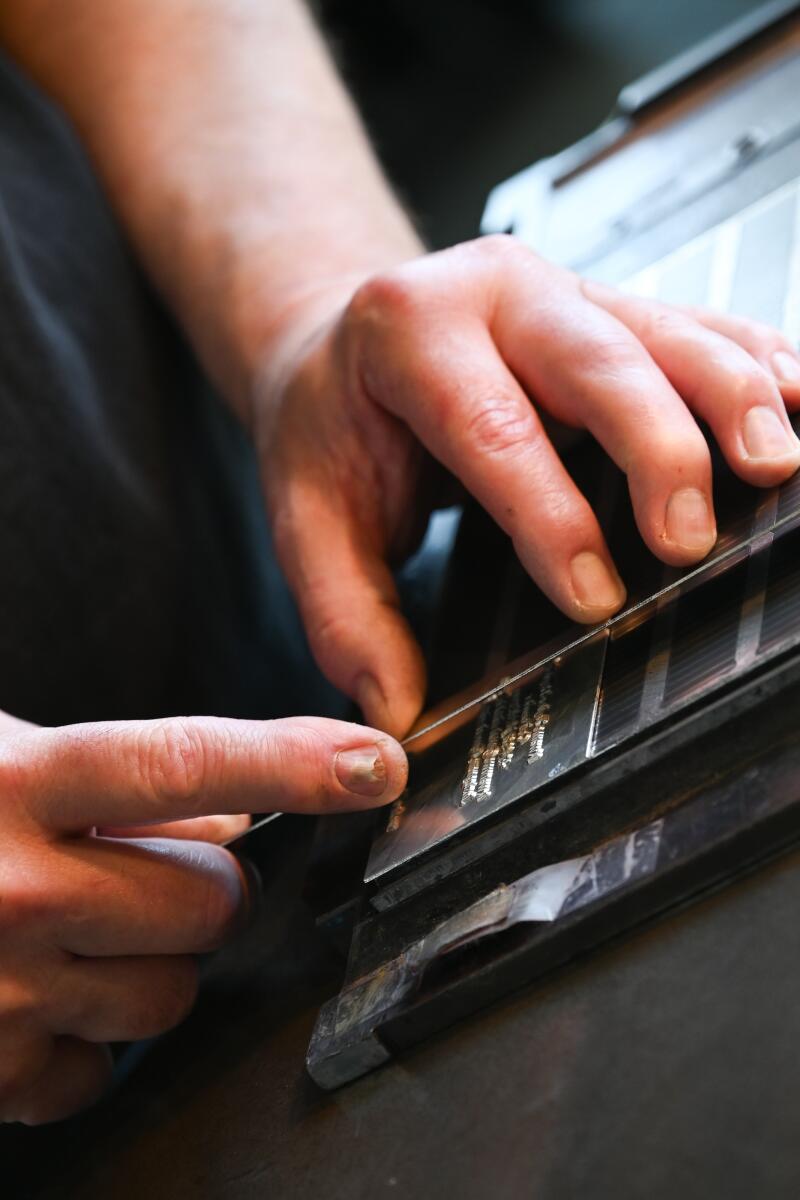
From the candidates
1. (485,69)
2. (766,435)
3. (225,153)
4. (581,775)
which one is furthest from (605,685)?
(485,69)

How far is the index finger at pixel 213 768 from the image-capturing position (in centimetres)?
65

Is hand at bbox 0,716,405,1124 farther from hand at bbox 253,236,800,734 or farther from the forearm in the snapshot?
the forearm

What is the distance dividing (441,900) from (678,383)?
334mm

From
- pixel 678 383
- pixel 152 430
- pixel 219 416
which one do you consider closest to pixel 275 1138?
pixel 678 383

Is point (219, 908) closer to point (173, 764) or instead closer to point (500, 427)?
Result: point (173, 764)

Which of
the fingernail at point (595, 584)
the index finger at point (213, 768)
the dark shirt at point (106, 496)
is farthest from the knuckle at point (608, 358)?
the dark shirt at point (106, 496)

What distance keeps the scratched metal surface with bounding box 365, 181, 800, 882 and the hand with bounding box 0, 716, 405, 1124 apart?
37 mm

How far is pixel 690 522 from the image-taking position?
64cm

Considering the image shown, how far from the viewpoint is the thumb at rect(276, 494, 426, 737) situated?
0.79 metres

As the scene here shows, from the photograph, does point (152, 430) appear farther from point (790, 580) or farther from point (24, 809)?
point (790, 580)

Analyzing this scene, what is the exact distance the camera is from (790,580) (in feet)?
1.91

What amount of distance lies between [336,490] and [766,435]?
1.15ft

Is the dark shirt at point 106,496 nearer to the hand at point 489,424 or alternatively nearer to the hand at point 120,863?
the hand at point 489,424

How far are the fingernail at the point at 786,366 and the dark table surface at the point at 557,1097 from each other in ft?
1.00
